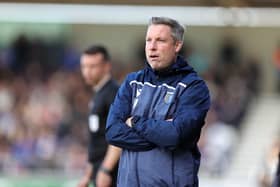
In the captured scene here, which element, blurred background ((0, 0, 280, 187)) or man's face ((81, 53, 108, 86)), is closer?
man's face ((81, 53, 108, 86))

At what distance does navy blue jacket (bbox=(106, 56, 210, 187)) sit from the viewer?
19.1 feet

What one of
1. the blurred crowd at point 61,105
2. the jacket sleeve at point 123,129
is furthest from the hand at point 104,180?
the blurred crowd at point 61,105

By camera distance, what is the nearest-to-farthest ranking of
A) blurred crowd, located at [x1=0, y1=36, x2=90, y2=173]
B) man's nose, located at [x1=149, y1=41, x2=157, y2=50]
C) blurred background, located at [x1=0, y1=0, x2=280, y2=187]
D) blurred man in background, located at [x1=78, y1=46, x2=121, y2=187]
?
man's nose, located at [x1=149, y1=41, x2=157, y2=50] → blurred man in background, located at [x1=78, y1=46, x2=121, y2=187] → blurred background, located at [x1=0, y1=0, x2=280, y2=187] → blurred crowd, located at [x1=0, y1=36, x2=90, y2=173]

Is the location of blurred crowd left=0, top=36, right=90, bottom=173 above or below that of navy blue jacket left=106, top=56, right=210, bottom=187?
below

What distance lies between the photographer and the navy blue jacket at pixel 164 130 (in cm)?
581

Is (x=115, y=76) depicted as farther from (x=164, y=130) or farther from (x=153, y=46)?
(x=164, y=130)

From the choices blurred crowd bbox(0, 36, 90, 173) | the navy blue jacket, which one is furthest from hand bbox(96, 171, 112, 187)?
blurred crowd bbox(0, 36, 90, 173)

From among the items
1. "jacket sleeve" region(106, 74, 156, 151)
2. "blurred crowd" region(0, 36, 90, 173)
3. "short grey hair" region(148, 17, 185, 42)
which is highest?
"short grey hair" region(148, 17, 185, 42)

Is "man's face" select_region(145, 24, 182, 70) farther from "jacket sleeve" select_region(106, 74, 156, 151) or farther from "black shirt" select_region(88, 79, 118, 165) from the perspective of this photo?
"black shirt" select_region(88, 79, 118, 165)

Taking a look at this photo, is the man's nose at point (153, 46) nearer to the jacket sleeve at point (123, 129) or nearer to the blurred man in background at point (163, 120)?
the blurred man in background at point (163, 120)

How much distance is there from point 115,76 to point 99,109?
502 inches

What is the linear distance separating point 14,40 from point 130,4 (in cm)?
1471

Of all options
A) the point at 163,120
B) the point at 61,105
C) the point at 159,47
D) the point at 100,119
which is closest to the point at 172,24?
the point at 159,47

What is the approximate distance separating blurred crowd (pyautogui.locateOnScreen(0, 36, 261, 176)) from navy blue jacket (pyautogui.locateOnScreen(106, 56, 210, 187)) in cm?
1259
